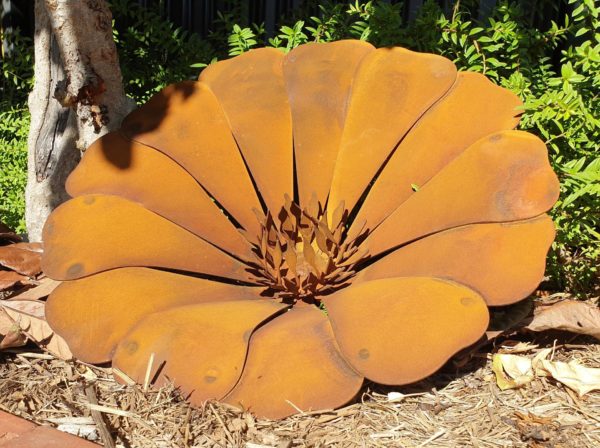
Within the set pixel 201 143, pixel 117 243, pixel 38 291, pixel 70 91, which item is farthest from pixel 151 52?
pixel 117 243

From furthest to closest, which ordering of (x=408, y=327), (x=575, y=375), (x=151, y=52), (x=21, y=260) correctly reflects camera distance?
(x=151, y=52), (x=21, y=260), (x=575, y=375), (x=408, y=327)

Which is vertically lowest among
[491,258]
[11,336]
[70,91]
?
[11,336]

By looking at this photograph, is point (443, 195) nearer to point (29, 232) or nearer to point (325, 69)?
point (325, 69)

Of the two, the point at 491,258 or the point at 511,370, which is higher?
the point at 491,258

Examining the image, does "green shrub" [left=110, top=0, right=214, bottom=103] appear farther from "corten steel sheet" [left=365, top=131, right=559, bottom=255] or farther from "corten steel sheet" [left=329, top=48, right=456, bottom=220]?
"corten steel sheet" [left=365, top=131, right=559, bottom=255]

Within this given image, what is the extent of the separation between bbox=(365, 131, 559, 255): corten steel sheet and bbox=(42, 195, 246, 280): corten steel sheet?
1.54 feet

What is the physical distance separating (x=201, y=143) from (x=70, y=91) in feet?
1.53

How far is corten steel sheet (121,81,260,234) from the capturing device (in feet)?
7.84

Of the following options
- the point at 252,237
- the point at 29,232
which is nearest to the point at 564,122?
the point at 252,237

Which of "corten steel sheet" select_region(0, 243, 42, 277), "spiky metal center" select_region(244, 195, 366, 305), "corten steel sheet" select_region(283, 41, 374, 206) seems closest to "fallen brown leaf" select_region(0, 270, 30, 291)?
"corten steel sheet" select_region(0, 243, 42, 277)

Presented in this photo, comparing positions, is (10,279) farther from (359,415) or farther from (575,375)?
(575,375)

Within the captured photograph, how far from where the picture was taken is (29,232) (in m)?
2.92

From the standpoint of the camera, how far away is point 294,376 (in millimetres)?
1843

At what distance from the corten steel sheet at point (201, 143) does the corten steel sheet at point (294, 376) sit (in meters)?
0.54
